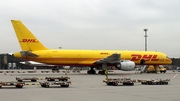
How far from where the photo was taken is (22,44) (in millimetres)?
41344

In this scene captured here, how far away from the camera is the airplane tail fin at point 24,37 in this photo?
40.9m

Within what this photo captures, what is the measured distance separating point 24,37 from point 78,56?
27.1 ft

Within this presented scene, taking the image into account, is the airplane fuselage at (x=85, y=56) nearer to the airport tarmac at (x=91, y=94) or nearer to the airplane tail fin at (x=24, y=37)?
the airplane tail fin at (x=24, y=37)

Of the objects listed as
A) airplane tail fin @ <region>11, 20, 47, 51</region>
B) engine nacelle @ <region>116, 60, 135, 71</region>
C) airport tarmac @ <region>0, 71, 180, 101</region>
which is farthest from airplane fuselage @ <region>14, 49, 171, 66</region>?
airport tarmac @ <region>0, 71, 180, 101</region>

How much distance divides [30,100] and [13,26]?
2923cm

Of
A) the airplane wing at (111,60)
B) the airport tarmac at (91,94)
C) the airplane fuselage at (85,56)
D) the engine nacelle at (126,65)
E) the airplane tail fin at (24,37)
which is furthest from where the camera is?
the airplane wing at (111,60)

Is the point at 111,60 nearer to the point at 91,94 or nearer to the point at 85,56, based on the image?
the point at 85,56

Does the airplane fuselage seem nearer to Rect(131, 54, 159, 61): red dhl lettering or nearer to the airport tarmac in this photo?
Rect(131, 54, 159, 61): red dhl lettering

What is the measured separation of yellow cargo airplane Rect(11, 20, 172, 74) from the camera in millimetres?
41097

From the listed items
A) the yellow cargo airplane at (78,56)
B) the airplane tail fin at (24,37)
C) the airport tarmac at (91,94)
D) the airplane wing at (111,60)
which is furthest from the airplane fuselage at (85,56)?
the airport tarmac at (91,94)

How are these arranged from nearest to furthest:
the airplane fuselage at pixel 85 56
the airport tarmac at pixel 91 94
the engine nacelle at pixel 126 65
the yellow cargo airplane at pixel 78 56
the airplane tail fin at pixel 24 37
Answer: the airport tarmac at pixel 91 94
the airplane tail fin at pixel 24 37
the yellow cargo airplane at pixel 78 56
the airplane fuselage at pixel 85 56
the engine nacelle at pixel 126 65

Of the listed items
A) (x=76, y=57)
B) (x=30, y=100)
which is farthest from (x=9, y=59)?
(x=30, y=100)

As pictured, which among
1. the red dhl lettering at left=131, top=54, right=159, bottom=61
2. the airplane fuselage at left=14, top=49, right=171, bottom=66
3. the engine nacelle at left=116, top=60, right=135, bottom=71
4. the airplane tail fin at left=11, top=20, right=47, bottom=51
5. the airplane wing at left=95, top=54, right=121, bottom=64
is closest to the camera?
the airplane tail fin at left=11, top=20, right=47, bottom=51

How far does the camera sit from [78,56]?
146 ft
